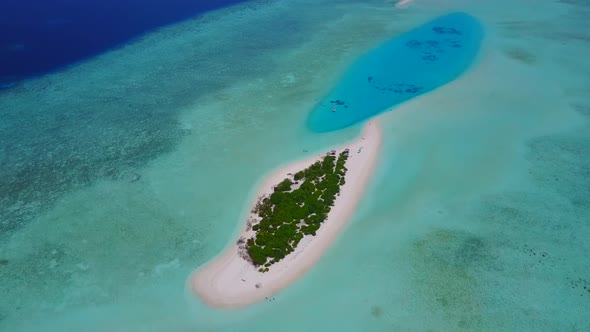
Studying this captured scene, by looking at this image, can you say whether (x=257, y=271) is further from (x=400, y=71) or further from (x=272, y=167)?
(x=400, y=71)

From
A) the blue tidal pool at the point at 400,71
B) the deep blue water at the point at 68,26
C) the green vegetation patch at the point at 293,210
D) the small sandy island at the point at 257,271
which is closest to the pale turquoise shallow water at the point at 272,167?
the small sandy island at the point at 257,271

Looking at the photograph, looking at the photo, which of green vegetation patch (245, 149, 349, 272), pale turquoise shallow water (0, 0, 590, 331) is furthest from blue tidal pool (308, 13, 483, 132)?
green vegetation patch (245, 149, 349, 272)

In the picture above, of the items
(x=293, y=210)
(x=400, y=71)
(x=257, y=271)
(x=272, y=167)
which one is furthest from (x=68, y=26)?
(x=257, y=271)

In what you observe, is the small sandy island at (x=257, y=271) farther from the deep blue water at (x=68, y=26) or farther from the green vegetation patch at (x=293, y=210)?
the deep blue water at (x=68, y=26)

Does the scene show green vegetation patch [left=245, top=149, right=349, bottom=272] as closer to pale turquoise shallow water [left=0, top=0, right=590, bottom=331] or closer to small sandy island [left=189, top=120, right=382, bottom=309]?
small sandy island [left=189, top=120, right=382, bottom=309]

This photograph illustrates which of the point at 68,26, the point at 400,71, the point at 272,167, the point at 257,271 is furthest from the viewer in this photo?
the point at 68,26
